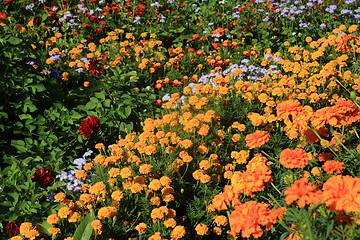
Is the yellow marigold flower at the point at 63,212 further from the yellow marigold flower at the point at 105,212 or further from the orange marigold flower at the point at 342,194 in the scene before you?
the orange marigold flower at the point at 342,194

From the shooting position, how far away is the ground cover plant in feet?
6.52

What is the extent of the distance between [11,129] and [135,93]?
1301 mm

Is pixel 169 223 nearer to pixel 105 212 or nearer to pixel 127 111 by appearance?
pixel 105 212

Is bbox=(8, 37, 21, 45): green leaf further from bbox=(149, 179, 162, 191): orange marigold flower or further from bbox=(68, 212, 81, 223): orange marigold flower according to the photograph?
bbox=(149, 179, 162, 191): orange marigold flower

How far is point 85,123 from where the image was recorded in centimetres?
296

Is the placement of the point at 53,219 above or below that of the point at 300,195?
below

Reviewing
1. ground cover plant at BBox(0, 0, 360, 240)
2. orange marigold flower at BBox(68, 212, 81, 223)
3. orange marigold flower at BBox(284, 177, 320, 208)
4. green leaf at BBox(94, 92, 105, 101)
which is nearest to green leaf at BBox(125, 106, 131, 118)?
ground cover plant at BBox(0, 0, 360, 240)

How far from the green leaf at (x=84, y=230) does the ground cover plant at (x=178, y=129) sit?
1 centimetres

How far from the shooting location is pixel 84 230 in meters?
2.05

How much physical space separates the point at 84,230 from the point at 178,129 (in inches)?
50.2

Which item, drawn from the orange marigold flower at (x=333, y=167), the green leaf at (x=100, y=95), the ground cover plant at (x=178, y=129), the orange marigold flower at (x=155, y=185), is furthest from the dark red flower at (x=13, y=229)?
the orange marigold flower at (x=333, y=167)

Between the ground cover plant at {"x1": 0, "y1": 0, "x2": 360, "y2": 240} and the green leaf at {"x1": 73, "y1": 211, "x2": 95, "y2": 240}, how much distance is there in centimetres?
1

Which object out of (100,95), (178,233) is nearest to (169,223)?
(178,233)

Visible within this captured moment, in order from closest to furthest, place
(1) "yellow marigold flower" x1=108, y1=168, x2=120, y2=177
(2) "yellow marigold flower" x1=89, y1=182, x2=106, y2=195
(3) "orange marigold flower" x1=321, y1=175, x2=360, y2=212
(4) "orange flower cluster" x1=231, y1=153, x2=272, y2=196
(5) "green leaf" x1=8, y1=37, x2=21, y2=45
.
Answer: (3) "orange marigold flower" x1=321, y1=175, x2=360, y2=212 < (4) "orange flower cluster" x1=231, y1=153, x2=272, y2=196 < (2) "yellow marigold flower" x1=89, y1=182, x2=106, y2=195 < (1) "yellow marigold flower" x1=108, y1=168, x2=120, y2=177 < (5) "green leaf" x1=8, y1=37, x2=21, y2=45
